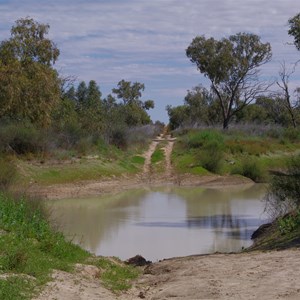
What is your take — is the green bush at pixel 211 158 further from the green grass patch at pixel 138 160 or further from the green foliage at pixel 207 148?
the green grass patch at pixel 138 160

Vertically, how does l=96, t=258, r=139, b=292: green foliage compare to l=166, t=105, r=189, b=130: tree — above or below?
below

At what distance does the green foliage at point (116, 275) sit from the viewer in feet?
35.7

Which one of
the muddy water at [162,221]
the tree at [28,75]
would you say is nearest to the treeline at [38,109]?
the tree at [28,75]

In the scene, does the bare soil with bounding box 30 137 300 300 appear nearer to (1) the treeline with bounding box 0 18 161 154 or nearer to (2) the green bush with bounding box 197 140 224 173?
(1) the treeline with bounding box 0 18 161 154

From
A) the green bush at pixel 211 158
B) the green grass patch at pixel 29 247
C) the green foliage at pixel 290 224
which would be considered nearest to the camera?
the green grass patch at pixel 29 247

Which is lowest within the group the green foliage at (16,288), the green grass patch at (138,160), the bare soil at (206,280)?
the bare soil at (206,280)

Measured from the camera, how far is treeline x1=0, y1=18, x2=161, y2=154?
1240 inches

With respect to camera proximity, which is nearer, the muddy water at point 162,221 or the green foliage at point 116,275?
the green foliage at point 116,275

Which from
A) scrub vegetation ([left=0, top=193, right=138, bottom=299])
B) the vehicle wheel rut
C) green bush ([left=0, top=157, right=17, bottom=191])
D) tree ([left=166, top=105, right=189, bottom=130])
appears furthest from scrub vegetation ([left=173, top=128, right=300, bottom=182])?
tree ([left=166, top=105, right=189, bottom=130])

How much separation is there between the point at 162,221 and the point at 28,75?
11.4 meters

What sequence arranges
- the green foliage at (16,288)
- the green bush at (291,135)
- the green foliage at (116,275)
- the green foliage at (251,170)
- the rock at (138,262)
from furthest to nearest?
the green bush at (291,135) → the green foliage at (251,170) → the rock at (138,262) → the green foliage at (116,275) → the green foliage at (16,288)

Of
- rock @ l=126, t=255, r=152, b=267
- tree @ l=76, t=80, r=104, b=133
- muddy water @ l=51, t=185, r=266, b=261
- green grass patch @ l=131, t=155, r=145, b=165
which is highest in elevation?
tree @ l=76, t=80, r=104, b=133

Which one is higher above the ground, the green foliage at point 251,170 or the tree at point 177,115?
the tree at point 177,115

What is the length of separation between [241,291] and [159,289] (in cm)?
161
